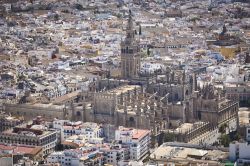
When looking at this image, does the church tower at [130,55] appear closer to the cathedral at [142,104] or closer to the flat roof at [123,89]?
the cathedral at [142,104]

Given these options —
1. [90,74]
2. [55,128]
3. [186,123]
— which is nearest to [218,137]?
[186,123]

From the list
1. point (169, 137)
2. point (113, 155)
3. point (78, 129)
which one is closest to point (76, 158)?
point (113, 155)

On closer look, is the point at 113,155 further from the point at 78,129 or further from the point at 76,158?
the point at 78,129

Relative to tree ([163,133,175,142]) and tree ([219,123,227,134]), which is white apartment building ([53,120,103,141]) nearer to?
tree ([163,133,175,142])

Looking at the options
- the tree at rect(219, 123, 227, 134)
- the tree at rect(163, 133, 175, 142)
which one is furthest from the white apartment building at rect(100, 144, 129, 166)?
the tree at rect(219, 123, 227, 134)

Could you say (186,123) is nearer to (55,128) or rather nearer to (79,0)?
(55,128)

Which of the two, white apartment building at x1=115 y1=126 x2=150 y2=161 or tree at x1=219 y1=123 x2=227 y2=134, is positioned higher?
white apartment building at x1=115 y1=126 x2=150 y2=161
